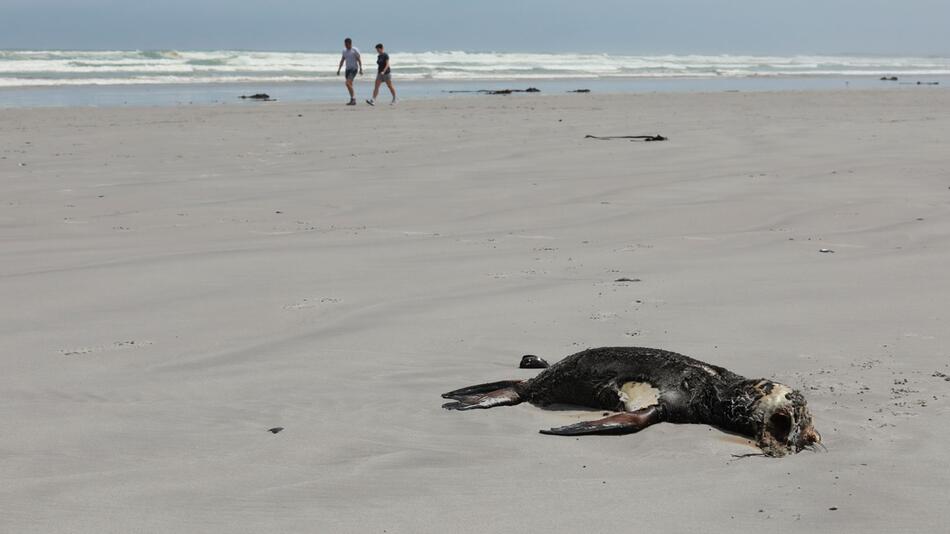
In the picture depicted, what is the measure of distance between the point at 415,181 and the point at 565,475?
22.9ft

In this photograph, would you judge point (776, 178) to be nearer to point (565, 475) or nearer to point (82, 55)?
point (565, 475)

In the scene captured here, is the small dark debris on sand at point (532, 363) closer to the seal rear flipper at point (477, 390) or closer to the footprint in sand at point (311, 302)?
the seal rear flipper at point (477, 390)

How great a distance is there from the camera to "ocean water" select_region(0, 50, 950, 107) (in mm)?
27016

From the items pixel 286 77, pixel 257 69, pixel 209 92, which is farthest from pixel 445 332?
pixel 257 69

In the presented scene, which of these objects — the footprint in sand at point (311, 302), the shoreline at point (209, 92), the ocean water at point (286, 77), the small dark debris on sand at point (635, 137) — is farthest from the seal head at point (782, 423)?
the ocean water at point (286, 77)

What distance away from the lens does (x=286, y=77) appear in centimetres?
3872

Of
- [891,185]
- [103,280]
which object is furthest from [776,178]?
[103,280]

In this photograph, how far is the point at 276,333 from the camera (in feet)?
16.0

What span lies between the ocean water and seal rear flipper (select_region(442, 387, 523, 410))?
20.0m

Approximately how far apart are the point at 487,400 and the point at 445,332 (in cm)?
106

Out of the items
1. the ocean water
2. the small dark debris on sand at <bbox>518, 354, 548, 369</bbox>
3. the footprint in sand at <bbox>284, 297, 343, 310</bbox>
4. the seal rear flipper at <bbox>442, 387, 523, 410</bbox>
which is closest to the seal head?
the seal rear flipper at <bbox>442, 387, 523, 410</bbox>

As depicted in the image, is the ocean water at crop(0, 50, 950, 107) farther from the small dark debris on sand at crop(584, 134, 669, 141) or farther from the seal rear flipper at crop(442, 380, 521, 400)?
the seal rear flipper at crop(442, 380, 521, 400)

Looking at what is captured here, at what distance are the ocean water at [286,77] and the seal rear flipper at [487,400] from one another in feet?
65.5

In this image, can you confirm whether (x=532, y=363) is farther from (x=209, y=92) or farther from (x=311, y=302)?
(x=209, y=92)
